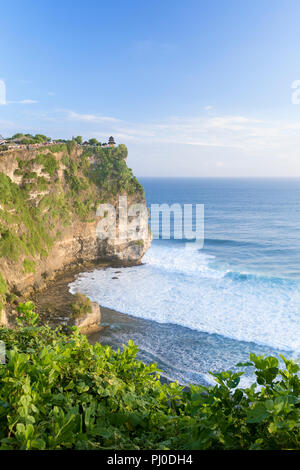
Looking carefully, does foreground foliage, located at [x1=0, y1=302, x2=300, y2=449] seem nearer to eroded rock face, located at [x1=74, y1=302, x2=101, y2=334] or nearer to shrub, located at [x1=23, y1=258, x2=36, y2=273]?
eroded rock face, located at [x1=74, y1=302, x2=101, y2=334]

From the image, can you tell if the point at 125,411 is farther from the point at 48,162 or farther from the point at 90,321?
the point at 48,162

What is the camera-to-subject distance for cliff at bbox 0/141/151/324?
912 inches

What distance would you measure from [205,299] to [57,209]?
53.2ft

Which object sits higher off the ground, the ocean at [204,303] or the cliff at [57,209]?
the cliff at [57,209]

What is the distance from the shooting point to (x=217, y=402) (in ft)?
8.32

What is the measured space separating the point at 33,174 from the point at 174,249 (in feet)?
70.7

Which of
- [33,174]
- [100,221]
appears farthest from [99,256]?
[33,174]

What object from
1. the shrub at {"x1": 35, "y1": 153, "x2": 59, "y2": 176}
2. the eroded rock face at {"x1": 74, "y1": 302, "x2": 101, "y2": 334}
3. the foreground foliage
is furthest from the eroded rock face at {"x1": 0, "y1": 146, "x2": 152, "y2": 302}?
the foreground foliage

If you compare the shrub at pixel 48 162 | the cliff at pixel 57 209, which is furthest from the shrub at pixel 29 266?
the shrub at pixel 48 162

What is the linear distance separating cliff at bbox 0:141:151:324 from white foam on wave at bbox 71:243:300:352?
2.82 metres

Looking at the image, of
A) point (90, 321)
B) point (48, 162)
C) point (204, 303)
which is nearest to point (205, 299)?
point (204, 303)

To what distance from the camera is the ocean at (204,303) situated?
1735cm

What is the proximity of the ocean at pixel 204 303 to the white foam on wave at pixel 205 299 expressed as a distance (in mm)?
61

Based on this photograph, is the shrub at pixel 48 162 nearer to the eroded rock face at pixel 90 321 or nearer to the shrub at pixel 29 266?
the shrub at pixel 29 266
